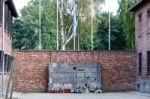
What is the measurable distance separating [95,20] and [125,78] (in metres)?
20.3

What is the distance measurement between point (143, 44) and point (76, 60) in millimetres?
5572

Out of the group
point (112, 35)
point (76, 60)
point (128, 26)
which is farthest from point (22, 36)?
point (76, 60)

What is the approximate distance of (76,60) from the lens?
129 ft

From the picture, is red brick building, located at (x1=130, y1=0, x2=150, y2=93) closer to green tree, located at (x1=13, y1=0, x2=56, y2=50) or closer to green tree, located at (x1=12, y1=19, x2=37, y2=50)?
green tree, located at (x1=13, y1=0, x2=56, y2=50)

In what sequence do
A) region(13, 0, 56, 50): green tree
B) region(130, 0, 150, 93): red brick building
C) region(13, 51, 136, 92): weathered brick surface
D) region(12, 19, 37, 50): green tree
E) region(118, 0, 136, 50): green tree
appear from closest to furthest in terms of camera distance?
region(130, 0, 150, 93): red brick building → region(13, 51, 136, 92): weathered brick surface → region(118, 0, 136, 50): green tree → region(13, 0, 56, 50): green tree → region(12, 19, 37, 50): green tree

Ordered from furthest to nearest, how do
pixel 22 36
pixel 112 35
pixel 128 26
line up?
pixel 22 36 < pixel 112 35 < pixel 128 26

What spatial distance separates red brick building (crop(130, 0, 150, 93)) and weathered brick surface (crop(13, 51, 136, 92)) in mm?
1275

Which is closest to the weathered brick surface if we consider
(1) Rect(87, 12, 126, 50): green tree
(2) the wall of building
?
(2) the wall of building

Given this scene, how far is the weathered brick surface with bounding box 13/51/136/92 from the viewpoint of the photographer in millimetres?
38719

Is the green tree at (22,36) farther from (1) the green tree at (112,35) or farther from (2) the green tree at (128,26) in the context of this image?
(2) the green tree at (128,26)

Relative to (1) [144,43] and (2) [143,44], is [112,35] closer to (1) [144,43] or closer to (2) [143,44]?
(2) [143,44]

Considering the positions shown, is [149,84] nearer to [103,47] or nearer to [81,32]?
[81,32]

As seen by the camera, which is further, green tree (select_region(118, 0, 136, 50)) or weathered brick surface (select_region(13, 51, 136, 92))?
green tree (select_region(118, 0, 136, 50))

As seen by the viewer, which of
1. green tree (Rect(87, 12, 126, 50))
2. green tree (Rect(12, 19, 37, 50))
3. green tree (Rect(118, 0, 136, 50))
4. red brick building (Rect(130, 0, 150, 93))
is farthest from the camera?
green tree (Rect(12, 19, 37, 50))
